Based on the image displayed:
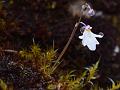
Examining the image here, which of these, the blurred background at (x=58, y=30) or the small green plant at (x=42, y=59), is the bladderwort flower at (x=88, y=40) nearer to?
the small green plant at (x=42, y=59)

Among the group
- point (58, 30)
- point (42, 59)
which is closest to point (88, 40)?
point (42, 59)

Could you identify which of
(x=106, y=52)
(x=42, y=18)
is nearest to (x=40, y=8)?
(x=42, y=18)

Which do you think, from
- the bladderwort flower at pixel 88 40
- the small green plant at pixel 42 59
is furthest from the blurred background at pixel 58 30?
the bladderwort flower at pixel 88 40

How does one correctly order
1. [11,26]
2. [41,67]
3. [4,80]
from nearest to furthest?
[4,80]
[41,67]
[11,26]

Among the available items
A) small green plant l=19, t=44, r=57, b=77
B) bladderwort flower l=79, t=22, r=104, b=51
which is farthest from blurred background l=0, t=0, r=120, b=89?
bladderwort flower l=79, t=22, r=104, b=51

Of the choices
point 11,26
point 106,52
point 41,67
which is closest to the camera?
point 41,67

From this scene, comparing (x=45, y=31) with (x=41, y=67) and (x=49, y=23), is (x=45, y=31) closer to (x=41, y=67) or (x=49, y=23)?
(x=49, y=23)

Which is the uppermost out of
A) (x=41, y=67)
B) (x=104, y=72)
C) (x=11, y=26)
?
(x=11, y=26)

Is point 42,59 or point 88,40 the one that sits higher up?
point 88,40

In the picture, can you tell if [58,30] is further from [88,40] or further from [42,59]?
[88,40]
